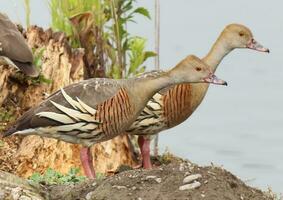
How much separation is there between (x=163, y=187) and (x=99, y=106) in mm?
1785

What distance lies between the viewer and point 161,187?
6602 millimetres

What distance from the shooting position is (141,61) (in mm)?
11078

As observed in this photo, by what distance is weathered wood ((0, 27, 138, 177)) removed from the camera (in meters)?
10.2

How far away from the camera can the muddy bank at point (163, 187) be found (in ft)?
21.4

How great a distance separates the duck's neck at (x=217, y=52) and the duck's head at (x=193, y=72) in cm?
111

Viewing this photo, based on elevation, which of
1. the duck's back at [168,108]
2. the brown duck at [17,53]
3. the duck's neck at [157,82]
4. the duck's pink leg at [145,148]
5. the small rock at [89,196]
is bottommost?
the duck's pink leg at [145,148]

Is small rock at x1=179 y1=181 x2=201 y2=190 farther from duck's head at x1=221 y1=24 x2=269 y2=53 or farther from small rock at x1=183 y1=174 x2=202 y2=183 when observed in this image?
duck's head at x1=221 y1=24 x2=269 y2=53

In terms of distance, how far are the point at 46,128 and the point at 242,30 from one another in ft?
8.21

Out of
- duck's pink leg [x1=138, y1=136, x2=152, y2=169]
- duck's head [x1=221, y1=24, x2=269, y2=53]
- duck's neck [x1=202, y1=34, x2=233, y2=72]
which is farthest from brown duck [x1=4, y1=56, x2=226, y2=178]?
duck's head [x1=221, y1=24, x2=269, y2=53]

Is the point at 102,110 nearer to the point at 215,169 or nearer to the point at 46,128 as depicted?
the point at 46,128

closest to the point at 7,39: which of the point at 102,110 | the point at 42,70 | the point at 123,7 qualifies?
the point at 42,70

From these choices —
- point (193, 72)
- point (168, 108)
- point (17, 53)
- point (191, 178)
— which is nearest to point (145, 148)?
point (168, 108)

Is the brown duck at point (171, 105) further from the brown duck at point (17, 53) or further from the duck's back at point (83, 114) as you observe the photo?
the brown duck at point (17, 53)

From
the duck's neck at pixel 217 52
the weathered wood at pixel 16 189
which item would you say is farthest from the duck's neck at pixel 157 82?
the weathered wood at pixel 16 189
